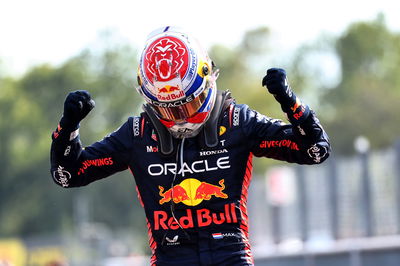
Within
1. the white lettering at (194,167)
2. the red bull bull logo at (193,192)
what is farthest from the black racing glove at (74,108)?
the red bull bull logo at (193,192)

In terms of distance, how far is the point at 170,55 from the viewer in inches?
274

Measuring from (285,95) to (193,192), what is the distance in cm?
83

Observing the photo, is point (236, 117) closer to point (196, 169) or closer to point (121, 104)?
point (196, 169)

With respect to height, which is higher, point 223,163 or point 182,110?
point 182,110

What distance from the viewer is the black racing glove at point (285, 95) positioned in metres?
6.83

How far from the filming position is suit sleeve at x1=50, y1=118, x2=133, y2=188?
7.23 metres

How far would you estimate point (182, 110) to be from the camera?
22.9ft

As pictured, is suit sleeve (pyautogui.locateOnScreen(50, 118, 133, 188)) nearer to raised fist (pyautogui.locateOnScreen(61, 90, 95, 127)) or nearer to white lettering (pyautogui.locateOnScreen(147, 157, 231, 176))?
raised fist (pyautogui.locateOnScreen(61, 90, 95, 127))

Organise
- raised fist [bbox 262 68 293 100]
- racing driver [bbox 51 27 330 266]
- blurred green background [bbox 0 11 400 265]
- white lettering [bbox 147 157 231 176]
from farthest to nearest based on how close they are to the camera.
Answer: blurred green background [bbox 0 11 400 265], white lettering [bbox 147 157 231 176], racing driver [bbox 51 27 330 266], raised fist [bbox 262 68 293 100]

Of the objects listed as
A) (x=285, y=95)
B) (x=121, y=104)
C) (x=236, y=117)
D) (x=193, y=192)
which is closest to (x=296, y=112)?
(x=285, y=95)

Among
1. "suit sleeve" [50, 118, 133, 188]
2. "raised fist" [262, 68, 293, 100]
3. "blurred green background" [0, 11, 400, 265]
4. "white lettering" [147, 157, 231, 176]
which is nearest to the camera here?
"raised fist" [262, 68, 293, 100]

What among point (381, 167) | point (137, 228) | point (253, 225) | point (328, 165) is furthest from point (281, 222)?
point (137, 228)

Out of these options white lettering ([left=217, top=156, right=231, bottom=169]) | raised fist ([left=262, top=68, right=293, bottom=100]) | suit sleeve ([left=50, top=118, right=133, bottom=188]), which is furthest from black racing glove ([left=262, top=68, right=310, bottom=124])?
suit sleeve ([left=50, top=118, right=133, bottom=188])

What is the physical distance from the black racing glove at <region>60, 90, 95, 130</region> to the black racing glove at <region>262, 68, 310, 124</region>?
1.16 metres
